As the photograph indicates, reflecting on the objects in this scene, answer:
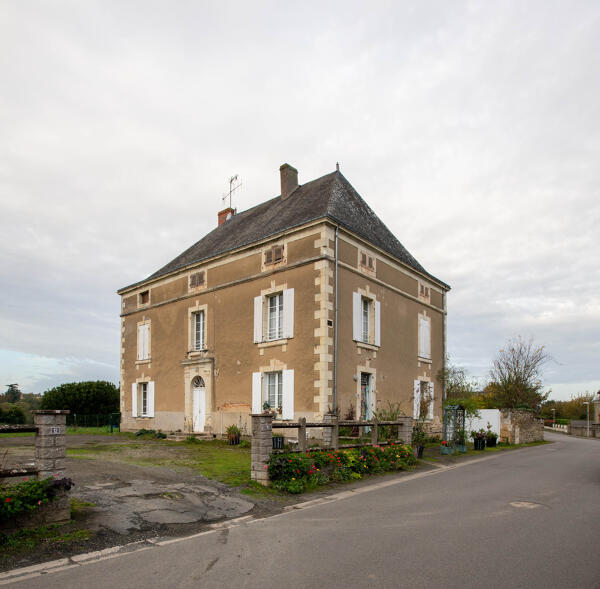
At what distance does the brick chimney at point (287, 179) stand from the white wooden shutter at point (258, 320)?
5.93 metres

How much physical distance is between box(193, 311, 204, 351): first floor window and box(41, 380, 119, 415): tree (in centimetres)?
1619

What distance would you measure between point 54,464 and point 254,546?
282 centimetres

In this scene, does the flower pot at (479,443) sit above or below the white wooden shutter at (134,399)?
below

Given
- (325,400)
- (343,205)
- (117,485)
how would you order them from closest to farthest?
(117,485)
(325,400)
(343,205)

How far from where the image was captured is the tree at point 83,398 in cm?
3278

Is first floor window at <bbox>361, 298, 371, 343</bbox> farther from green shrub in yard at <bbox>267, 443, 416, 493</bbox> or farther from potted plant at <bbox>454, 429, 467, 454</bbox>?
green shrub in yard at <bbox>267, 443, 416, 493</bbox>

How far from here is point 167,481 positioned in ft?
31.3

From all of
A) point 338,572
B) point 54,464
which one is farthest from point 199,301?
point 338,572

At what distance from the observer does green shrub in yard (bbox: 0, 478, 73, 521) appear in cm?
582

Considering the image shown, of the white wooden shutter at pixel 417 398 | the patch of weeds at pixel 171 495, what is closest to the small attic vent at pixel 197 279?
the white wooden shutter at pixel 417 398

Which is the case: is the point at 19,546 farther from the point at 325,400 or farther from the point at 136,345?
the point at 136,345

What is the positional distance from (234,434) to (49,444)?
11.1 m

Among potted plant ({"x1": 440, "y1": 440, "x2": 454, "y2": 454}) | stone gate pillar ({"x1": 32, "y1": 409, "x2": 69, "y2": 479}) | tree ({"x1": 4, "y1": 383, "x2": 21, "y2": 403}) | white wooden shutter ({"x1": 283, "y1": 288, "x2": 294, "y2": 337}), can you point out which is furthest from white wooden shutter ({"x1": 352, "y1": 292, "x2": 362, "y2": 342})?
tree ({"x1": 4, "y1": 383, "x2": 21, "y2": 403})

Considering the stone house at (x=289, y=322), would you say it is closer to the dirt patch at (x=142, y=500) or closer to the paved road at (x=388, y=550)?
the dirt patch at (x=142, y=500)
